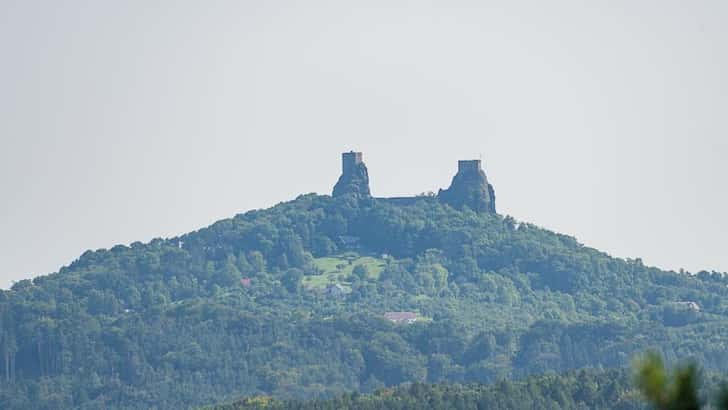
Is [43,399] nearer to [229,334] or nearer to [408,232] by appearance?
[229,334]

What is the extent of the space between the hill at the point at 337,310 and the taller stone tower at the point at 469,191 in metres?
0.33

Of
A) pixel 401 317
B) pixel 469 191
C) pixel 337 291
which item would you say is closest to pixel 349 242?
pixel 337 291

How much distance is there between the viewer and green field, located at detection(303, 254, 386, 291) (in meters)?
179

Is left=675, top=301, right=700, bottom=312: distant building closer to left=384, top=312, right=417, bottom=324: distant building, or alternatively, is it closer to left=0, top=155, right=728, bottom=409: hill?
left=0, top=155, right=728, bottom=409: hill

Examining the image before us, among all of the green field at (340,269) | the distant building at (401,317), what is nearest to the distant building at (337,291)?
the green field at (340,269)

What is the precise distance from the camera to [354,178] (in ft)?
592

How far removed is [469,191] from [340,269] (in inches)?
481

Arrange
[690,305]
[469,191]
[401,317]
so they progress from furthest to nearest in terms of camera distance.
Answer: [469,191] → [401,317] → [690,305]

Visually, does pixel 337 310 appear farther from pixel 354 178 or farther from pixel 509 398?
pixel 509 398

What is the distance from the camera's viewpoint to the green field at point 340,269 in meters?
179

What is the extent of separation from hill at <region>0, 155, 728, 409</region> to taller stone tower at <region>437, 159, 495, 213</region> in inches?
A: 12.8

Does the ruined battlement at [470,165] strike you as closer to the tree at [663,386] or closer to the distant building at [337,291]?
the distant building at [337,291]

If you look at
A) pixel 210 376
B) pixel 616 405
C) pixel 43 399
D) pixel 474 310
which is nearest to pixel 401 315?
pixel 474 310

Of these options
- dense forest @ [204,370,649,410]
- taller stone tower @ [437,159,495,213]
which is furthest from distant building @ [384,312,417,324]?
dense forest @ [204,370,649,410]
